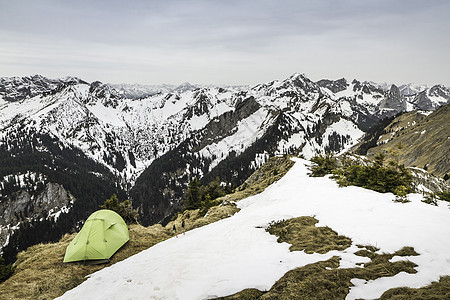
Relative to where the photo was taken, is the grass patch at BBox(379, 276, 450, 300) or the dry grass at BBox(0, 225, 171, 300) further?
the dry grass at BBox(0, 225, 171, 300)

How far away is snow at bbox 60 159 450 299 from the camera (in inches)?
378

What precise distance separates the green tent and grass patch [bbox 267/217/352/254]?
42.3ft

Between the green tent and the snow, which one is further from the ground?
the snow

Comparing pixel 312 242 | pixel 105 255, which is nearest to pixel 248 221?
pixel 312 242

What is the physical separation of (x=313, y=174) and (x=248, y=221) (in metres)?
19.0

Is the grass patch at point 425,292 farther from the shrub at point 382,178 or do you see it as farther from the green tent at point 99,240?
the green tent at point 99,240

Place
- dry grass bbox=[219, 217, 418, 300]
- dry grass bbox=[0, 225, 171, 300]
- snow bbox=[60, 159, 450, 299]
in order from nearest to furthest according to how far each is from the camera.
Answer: dry grass bbox=[219, 217, 418, 300]
snow bbox=[60, 159, 450, 299]
dry grass bbox=[0, 225, 171, 300]

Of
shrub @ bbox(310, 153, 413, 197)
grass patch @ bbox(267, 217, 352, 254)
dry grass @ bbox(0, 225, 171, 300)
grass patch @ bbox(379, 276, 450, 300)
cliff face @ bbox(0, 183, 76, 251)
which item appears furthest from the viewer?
cliff face @ bbox(0, 183, 76, 251)

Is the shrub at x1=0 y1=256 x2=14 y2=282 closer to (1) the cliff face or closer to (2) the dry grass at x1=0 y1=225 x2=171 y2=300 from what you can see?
(2) the dry grass at x1=0 y1=225 x2=171 y2=300

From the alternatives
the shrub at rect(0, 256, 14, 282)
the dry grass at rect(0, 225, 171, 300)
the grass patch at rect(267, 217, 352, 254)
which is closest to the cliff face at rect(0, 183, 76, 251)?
the dry grass at rect(0, 225, 171, 300)

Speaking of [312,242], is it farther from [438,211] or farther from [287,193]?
[287,193]

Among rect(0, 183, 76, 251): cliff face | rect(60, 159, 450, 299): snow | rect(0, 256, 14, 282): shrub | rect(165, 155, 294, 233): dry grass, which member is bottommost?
rect(0, 183, 76, 251): cliff face

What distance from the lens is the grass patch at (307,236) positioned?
481 inches

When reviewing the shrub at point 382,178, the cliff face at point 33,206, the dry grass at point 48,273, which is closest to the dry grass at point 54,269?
the dry grass at point 48,273
